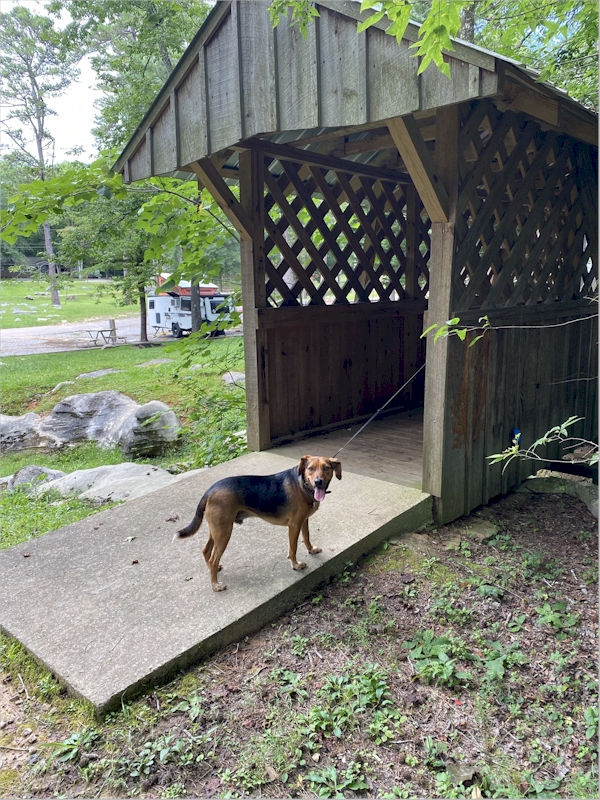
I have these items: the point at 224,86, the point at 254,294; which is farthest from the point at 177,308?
the point at 224,86

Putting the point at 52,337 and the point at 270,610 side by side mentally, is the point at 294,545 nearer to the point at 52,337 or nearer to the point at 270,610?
the point at 270,610

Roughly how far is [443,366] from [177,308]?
1763cm

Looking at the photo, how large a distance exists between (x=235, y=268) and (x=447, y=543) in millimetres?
22190

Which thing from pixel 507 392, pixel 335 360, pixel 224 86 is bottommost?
pixel 507 392

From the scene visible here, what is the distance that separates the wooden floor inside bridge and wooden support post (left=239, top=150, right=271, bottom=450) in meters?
0.35

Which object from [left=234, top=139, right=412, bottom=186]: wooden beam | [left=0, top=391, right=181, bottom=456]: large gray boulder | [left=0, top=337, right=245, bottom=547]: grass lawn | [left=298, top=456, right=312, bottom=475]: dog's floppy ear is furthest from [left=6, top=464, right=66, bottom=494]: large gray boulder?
[left=298, top=456, right=312, bottom=475]: dog's floppy ear

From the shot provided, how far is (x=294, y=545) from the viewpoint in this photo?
2.87 metres

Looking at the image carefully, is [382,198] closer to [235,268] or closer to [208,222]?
[208,222]

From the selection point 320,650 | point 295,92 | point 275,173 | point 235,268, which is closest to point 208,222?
point 275,173

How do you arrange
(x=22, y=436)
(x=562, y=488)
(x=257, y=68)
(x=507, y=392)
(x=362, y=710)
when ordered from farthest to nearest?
(x=22, y=436) → (x=562, y=488) → (x=507, y=392) → (x=257, y=68) → (x=362, y=710)

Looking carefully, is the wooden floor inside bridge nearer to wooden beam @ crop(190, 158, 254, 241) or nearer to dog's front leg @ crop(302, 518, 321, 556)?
dog's front leg @ crop(302, 518, 321, 556)

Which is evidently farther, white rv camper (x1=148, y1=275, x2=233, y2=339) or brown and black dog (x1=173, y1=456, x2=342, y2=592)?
white rv camper (x1=148, y1=275, x2=233, y2=339)

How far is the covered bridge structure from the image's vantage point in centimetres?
311

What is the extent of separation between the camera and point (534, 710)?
225cm
